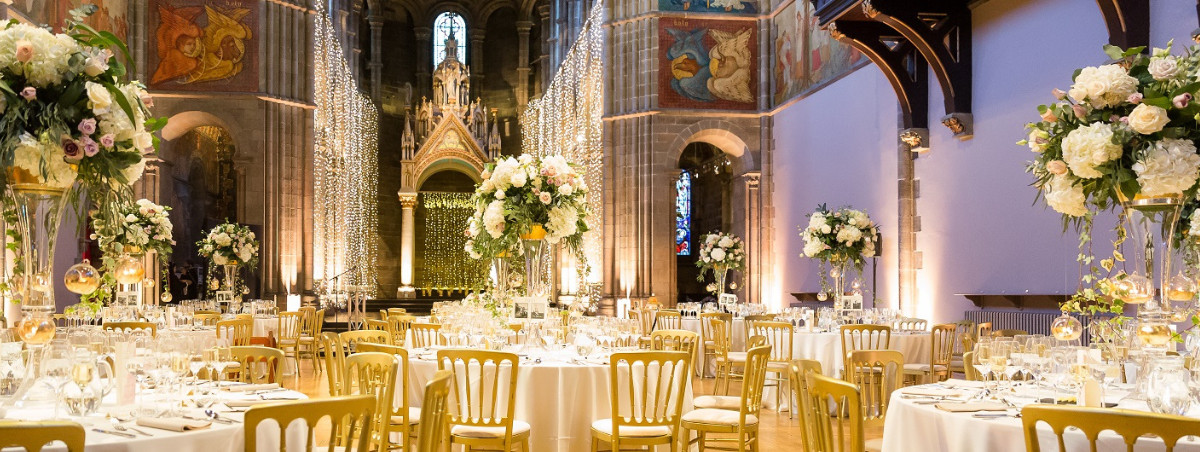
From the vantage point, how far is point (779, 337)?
1012cm

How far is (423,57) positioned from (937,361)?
23143 millimetres

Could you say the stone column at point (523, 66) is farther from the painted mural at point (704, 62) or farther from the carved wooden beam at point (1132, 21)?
the carved wooden beam at point (1132, 21)

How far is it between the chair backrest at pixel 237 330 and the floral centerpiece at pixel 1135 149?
6925 millimetres

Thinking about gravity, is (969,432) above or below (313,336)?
above

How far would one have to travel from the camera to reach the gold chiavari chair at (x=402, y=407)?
5355 millimetres

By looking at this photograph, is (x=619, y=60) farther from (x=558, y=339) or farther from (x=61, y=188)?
(x=61, y=188)

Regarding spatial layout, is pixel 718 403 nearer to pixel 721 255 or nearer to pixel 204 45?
pixel 721 255

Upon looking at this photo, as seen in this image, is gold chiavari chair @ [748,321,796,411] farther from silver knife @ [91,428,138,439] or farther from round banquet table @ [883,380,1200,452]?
silver knife @ [91,428,138,439]

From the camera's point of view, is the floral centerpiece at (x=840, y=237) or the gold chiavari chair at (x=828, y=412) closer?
the gold chiavari chair at (x=828, y=412)

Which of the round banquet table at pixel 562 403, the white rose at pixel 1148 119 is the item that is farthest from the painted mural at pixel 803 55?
the white rose at pixel 1148 119

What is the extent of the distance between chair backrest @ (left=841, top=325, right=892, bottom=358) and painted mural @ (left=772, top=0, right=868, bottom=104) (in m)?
6.01

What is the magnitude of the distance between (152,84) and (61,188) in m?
15.9

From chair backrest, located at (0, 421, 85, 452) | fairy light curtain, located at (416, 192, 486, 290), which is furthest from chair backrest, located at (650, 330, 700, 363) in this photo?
fairy light curtain, located at (416, 192, 486, 290)

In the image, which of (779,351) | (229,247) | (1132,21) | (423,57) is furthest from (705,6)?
(423,57)
